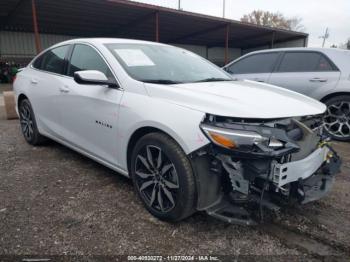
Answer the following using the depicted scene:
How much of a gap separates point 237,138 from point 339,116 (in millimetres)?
3557

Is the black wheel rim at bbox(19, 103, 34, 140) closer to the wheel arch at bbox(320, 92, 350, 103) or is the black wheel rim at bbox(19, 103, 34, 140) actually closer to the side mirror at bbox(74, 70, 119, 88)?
the side mirror at bbox(74, 70, 119, 88)

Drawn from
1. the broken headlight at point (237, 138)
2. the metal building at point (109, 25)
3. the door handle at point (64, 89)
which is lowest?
the broken headlight at point (237, 138)

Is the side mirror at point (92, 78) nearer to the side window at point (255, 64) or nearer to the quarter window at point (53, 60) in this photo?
the quarter window at point (53, 60)

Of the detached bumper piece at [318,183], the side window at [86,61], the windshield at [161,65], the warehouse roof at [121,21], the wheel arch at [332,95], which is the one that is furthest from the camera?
the warehouse roof at [121,21]

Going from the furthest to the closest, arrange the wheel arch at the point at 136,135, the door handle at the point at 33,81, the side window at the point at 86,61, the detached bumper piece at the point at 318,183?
the door handle at the point at 33,81 < the side window at the point at 86,61 < the wheel arch at the point at 136,135 < the detached bumper piece at the point at 318,183

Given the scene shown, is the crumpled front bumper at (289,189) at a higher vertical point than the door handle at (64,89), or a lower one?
lower

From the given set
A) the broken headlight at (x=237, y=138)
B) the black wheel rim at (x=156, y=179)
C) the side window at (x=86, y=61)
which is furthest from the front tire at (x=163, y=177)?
the side window at (x=86, y=61)

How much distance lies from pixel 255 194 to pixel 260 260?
0.45 metres

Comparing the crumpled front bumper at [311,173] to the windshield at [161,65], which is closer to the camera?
the crumpled front bumper at [311,173]

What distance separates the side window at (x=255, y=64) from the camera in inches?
212

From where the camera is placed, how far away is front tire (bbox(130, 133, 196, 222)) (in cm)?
200

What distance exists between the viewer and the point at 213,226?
2273mm

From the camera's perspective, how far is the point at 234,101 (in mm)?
2055

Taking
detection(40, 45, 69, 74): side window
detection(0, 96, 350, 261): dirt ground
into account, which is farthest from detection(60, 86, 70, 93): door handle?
detection(0, 96, 350, 261): dirt ground
